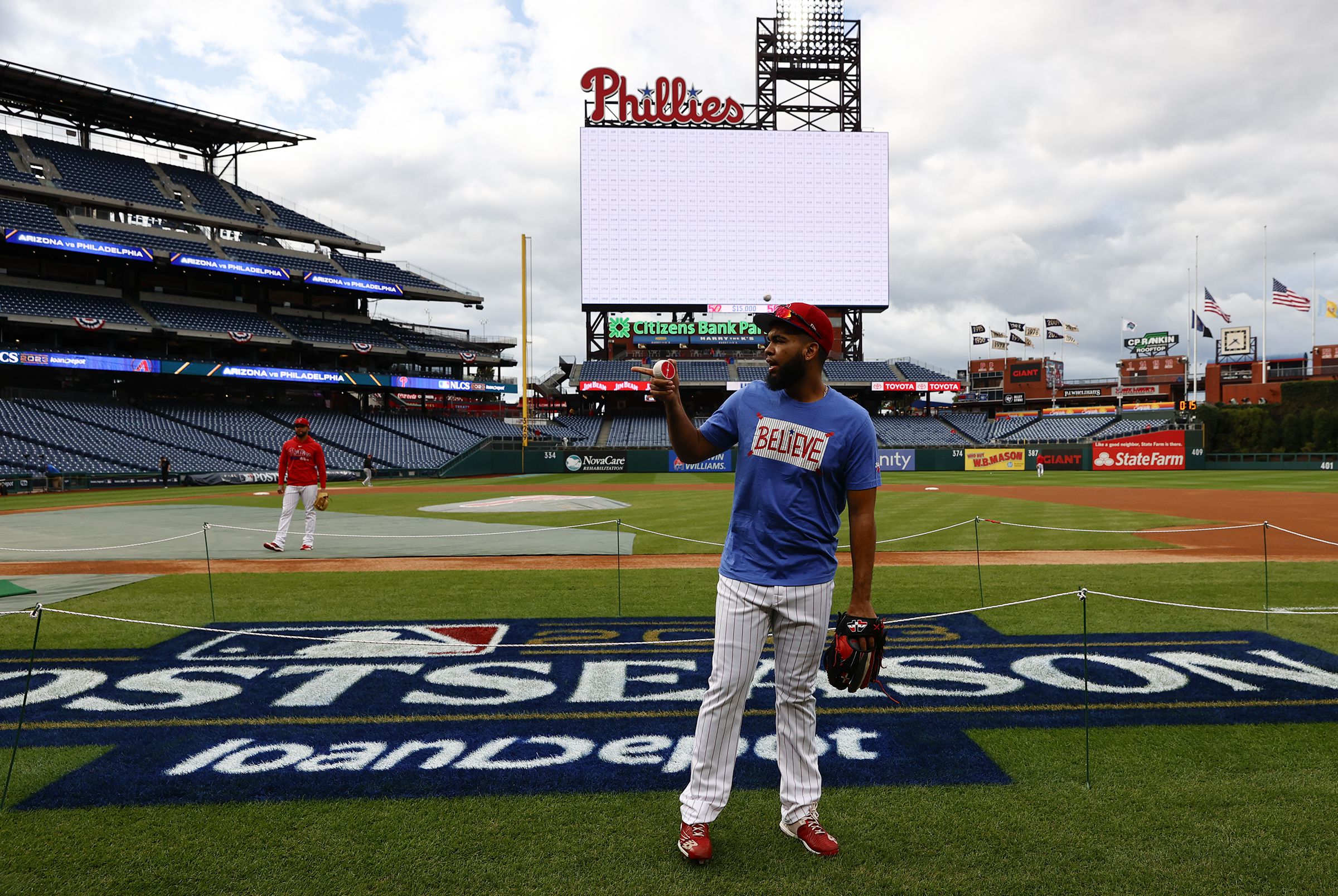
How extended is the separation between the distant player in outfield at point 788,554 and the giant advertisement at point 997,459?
4826 centimetres

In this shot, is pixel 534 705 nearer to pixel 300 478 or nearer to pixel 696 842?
pixel 696 842

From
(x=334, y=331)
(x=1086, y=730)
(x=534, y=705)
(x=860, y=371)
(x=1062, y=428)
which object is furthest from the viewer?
(x=860, y=371)

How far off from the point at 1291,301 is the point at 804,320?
6007 cm

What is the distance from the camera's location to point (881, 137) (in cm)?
5688

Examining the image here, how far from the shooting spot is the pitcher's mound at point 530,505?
2117cm

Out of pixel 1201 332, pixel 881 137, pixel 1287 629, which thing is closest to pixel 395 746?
pixel 1287 629

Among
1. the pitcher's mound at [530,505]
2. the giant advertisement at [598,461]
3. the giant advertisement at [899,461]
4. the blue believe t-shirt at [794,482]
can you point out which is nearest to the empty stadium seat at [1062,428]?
the giant advertisement at [899,461]

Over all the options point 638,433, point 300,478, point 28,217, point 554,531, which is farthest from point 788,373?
point 28,217

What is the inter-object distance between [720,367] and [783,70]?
24.2 meters

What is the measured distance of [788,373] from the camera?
Answer: 3412 millimetres

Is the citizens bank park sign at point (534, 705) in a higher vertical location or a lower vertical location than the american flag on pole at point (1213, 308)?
lower

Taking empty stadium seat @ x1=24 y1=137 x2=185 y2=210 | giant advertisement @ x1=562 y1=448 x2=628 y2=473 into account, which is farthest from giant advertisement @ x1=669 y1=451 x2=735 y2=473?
empty stadium seat @ x1=24 y1=137 x2=185 y2=210

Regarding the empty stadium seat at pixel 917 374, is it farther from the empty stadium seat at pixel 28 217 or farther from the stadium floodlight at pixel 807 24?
the empty stadium seat at pixel 28 217

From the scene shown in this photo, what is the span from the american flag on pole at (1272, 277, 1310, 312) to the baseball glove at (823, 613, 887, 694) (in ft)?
194
